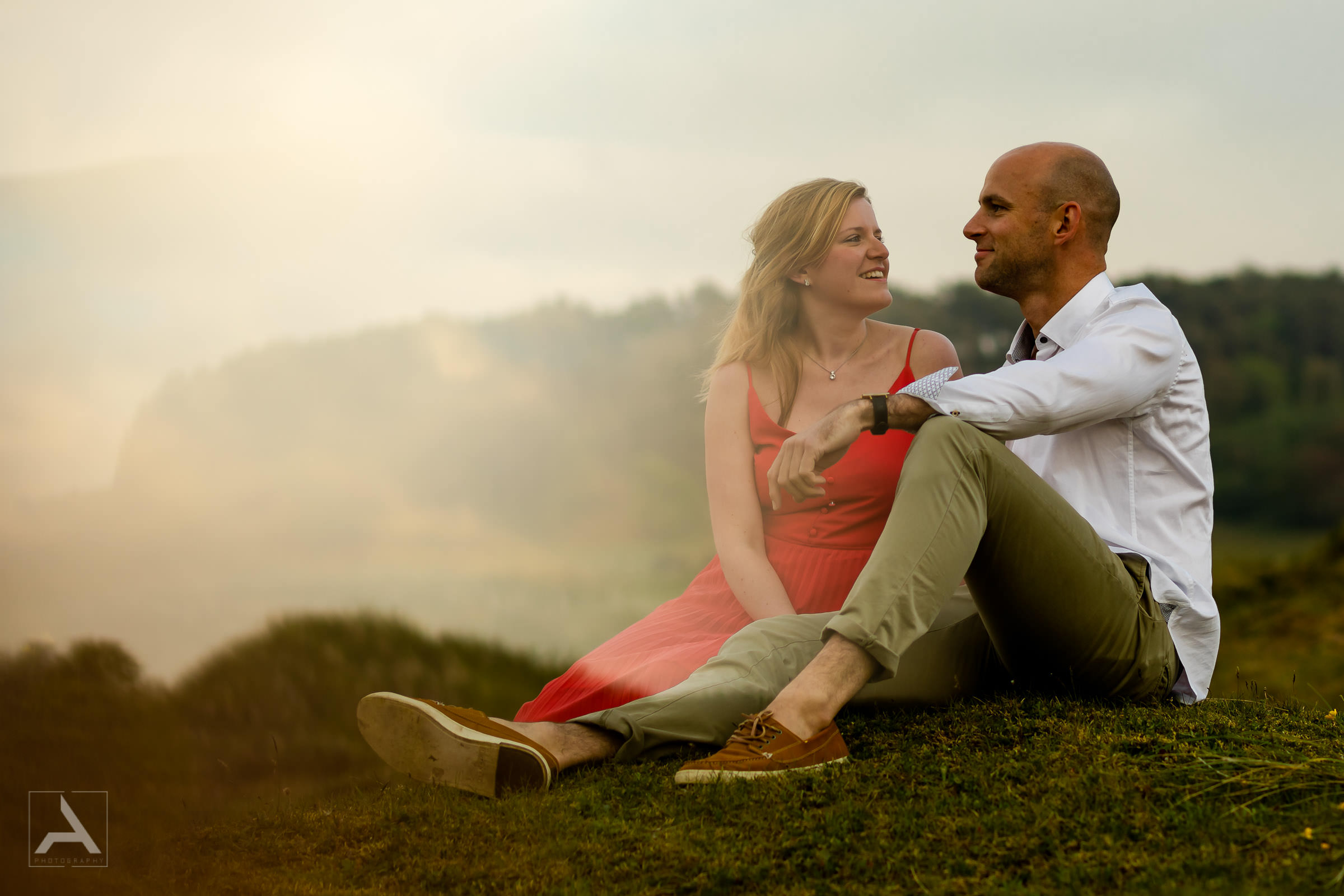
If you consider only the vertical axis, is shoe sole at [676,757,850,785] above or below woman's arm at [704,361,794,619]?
below

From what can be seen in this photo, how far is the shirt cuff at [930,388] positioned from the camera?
246cm

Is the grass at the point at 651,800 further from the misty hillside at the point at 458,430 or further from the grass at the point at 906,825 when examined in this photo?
the misty hillside at the point at 458,430

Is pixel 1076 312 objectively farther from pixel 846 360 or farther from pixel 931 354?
pixel 846 360

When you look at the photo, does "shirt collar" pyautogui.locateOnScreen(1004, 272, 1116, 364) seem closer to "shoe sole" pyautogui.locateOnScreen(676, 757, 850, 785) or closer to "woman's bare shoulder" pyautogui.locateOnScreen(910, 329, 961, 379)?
"woman's bare shoulder" pyautogui.locateOnScreen(910, 329, 961, 379)

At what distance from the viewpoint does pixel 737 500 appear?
332cm

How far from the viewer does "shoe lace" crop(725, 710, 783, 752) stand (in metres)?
2.21

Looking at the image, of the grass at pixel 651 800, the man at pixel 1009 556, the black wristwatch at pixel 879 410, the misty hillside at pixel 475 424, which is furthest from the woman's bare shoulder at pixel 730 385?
the grass at pixel 651 800

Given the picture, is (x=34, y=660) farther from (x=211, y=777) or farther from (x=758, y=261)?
(x=758, y=261)

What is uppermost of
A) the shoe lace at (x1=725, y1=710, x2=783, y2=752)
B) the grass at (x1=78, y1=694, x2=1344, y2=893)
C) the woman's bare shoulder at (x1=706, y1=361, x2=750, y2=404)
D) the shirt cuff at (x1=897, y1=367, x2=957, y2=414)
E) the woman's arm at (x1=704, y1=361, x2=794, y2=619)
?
the woman's bare shoulder at (x1=706, y1=361, x2=750, y2=404)

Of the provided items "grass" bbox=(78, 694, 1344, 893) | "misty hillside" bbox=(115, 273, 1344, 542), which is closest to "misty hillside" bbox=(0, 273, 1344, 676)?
"misty hillside" bbox=(115, 273, 1344, 542)

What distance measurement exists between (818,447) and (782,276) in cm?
112

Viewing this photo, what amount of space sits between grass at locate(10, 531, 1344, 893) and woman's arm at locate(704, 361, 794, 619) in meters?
0.66

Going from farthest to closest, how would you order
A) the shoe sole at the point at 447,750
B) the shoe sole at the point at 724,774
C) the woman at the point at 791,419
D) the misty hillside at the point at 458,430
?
the woman at the point at 791,419
the misty hillside at the point at 458,430
the shoe sole at the point at 447,750
the shoe sole at the point at 724,774

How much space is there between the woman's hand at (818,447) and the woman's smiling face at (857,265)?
900mm
